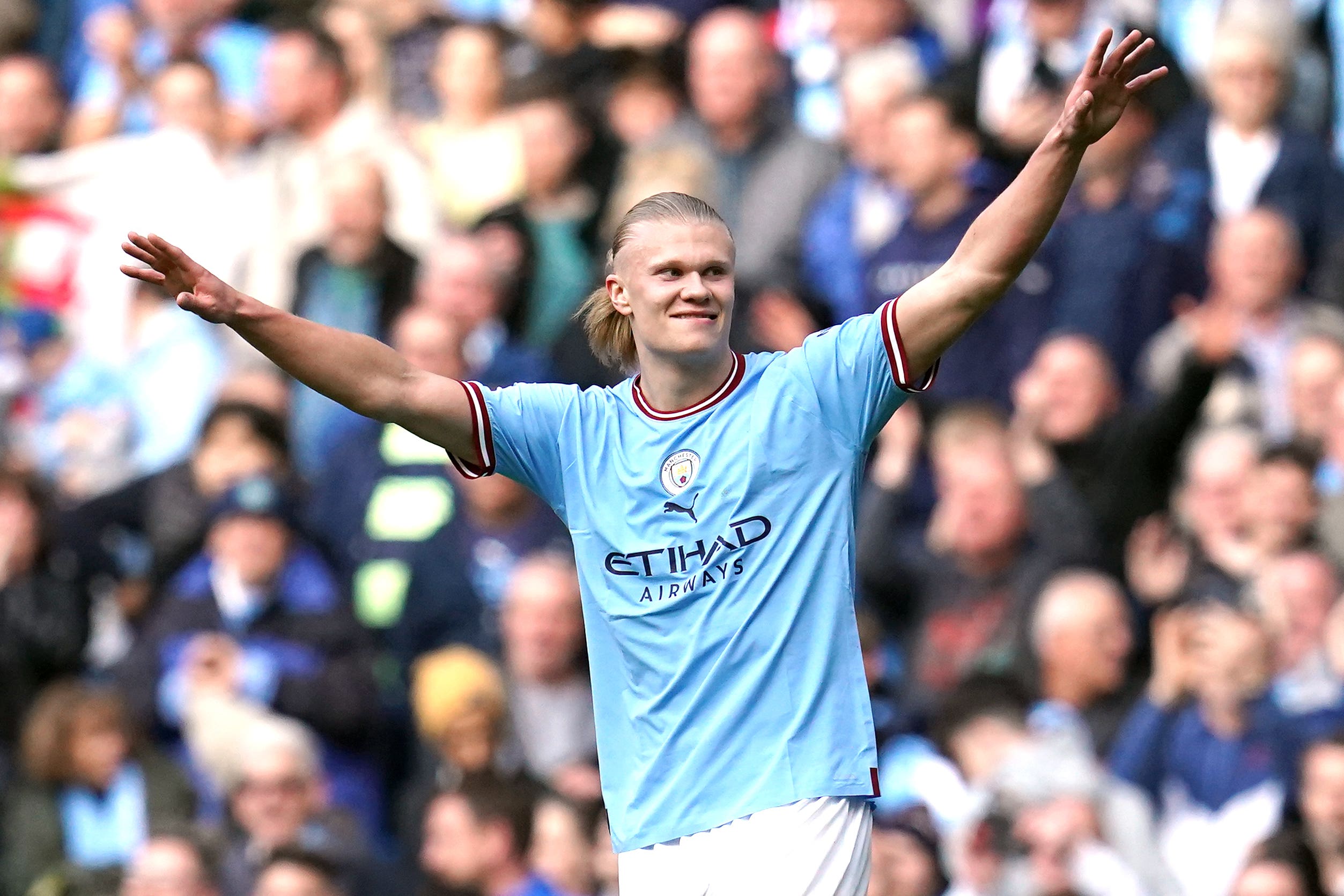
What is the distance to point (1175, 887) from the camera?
8305mm

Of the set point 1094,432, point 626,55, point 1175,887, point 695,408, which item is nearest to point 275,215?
point 626,55

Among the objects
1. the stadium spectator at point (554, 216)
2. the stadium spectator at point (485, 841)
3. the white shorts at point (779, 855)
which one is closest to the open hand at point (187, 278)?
the white shorts at point (779, 855)

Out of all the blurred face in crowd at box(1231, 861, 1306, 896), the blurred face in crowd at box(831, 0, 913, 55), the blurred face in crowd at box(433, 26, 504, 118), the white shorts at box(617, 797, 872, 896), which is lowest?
the white shorts at box(617, 797, 872, 896)

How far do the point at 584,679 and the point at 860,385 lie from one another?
15.6 ft

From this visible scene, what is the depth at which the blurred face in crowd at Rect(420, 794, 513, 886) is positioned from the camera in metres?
9.02

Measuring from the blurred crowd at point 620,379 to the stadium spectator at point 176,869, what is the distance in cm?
1

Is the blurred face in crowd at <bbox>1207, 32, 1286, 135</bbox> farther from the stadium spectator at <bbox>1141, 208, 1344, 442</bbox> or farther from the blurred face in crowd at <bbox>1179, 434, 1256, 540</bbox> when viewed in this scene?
the blurred face in crowd at <bbox>1179, 434, 1256, 540</bbox>

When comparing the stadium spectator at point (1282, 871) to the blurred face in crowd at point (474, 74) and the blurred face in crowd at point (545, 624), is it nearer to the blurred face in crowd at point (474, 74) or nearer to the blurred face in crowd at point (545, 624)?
the blurred face in crowd at point (545, 624)

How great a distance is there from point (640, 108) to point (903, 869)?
465 centimetres

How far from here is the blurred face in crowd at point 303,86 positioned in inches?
489

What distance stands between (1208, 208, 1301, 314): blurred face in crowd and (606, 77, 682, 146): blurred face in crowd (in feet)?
9.90

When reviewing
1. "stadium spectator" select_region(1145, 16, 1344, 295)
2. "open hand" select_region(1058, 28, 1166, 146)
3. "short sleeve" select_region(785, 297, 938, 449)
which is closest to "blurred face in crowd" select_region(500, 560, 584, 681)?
"stadium spectator" select_region(1145, 16, 1344, 295)

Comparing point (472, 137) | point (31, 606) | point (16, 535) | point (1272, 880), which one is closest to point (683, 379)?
point (1272, 880)

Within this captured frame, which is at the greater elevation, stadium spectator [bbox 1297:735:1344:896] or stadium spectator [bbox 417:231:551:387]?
stadium spectator [bbox 417:231:551:387]
